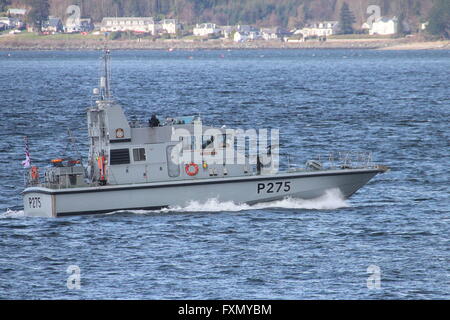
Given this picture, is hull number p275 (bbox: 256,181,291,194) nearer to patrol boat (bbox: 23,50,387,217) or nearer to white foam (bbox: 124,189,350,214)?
patrol boat (bbox: 23,50,387,217)

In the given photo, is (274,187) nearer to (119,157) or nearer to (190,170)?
(190,170)

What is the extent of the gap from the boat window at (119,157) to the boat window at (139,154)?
0.27m

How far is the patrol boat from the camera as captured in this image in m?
36.0

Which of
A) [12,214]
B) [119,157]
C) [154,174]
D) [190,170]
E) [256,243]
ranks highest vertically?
[119,157]

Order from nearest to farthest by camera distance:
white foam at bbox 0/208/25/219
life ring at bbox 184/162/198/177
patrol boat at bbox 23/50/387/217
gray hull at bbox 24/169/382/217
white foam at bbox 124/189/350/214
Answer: gray hull at bbox 24/169/382/217
patrol boat at bbox 23/50/387/217
life ring at bbox 184/162/198/177
white foam at bbox 124/189/350/214
white foam at bbox 0/208/25/219

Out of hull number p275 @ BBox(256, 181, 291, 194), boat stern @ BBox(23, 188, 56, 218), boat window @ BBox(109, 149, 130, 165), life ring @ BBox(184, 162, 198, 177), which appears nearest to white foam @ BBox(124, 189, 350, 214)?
hull number p275 @ BBox(256, 181, 291, 194)

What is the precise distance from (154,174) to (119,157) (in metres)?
1.53

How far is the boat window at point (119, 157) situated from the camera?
36344mm

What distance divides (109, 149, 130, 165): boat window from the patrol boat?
4 centimetres

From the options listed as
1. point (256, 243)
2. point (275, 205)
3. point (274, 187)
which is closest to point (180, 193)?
point (274, 187)

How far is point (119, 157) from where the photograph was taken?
36438mm

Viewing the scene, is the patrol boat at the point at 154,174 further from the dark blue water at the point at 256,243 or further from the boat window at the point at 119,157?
the dark blue water at the point at 256,243

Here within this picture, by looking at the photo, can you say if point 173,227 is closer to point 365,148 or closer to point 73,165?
point 73,165

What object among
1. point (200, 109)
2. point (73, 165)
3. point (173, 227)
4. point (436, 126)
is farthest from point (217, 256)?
point (200, 109)
